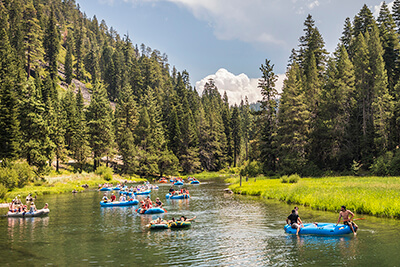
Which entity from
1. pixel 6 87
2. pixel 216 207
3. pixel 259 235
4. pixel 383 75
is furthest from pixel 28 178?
pixel 383 75

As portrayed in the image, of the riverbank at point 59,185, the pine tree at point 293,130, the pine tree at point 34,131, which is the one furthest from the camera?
the pine tree at point 293,130

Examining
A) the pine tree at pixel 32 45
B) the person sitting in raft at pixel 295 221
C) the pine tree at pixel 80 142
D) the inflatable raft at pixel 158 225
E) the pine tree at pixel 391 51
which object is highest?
the pine tree at pixel 32 45

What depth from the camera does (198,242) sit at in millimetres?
21203

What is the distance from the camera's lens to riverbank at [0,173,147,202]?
47.5 meters

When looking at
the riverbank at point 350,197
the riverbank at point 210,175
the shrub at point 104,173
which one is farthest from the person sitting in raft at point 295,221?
the riverbank at point 210,175

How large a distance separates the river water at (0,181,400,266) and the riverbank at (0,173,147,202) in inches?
652

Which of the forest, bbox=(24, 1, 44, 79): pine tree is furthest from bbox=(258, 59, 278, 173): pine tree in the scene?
bbox=(24, 1, 44, 79): pine tree

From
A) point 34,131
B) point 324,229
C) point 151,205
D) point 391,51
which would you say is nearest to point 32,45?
point 34,131

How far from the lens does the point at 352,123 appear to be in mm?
59469

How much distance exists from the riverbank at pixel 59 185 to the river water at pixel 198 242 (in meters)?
16.6

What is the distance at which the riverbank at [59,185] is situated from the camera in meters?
47.5

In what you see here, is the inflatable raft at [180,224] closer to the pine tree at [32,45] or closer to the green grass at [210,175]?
the green grass at [210,175]

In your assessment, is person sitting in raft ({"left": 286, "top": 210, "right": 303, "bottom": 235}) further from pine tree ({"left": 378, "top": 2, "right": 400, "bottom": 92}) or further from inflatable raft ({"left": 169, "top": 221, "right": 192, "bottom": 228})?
pine tree ({"left": 378, "top": 2, "right": 400, "bottom": 92})

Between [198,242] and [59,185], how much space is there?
149 ft
